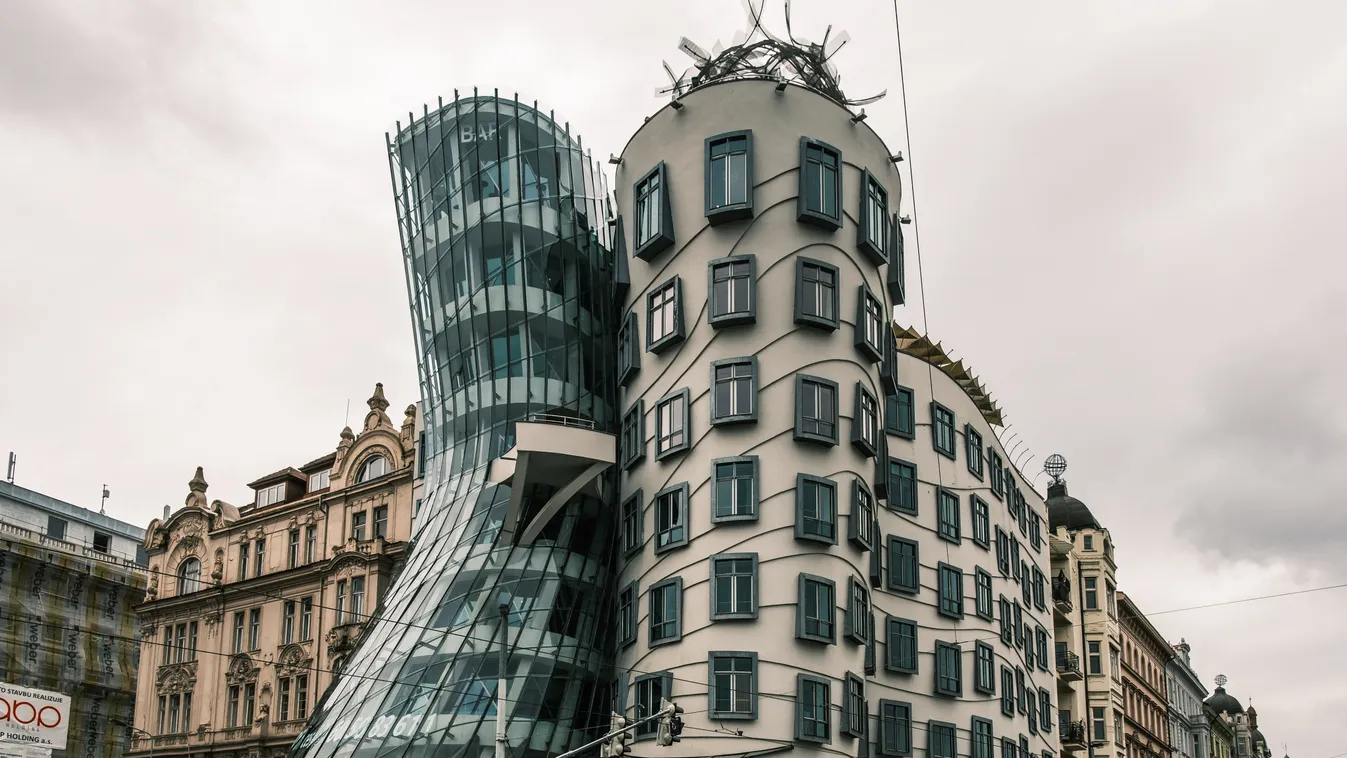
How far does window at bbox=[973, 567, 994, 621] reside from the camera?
187 ft

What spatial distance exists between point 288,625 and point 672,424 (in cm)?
2954

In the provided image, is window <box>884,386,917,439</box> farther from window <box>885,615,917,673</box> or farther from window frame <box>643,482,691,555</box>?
window frame <box>643,482,691,555</box>

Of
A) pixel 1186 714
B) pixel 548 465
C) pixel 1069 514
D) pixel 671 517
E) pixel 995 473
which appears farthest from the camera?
pixel 1186 714

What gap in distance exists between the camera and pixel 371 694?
4653 centimetres

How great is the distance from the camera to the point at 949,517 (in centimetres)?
5688

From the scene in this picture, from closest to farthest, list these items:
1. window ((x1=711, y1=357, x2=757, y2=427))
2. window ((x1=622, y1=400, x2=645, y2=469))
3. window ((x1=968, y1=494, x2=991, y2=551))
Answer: window ((x1=711, y1=357, x2=757, y2=427)), window ((x1=622, y1=400, x2=645, y2=469)), window ((x1=968, y1=494, x2=991, y2=551))

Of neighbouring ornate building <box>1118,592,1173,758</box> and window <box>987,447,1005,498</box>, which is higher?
window <box>987,447,1005,498</box>

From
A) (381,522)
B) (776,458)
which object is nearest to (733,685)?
(776,458)

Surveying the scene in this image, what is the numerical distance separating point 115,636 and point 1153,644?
66547 millimetres

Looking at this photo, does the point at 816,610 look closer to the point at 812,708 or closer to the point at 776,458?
the point at 812,708

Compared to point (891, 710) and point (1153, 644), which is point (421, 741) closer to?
point (891, 710)

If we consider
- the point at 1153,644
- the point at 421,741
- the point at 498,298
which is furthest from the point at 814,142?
the point at 1153,644

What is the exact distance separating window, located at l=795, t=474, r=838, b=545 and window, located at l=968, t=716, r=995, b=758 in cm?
1438

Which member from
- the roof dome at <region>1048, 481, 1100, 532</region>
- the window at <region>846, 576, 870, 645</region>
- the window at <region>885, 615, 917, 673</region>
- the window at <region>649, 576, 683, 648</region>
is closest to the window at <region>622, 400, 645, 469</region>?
the window at <region>649, 576, 683, 648</region>
